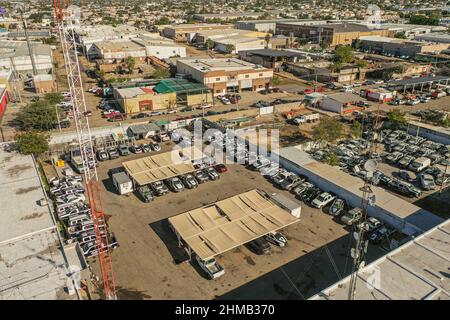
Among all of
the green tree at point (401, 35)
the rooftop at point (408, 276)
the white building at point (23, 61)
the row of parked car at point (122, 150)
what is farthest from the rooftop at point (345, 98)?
the green tree at point (401, 35)

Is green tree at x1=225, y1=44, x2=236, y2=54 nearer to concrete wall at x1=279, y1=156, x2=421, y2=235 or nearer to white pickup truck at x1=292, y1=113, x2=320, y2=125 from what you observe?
white pickup truck at x1=292, y1=113, x2=320, y2=125

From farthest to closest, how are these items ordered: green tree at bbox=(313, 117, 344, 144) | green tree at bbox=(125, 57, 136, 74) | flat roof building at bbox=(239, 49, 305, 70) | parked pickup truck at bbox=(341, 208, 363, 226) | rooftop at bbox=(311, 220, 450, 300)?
flat roof building at bbox=(239, 49, 305, 70)
green tree at bbox=(125, 57, 136, 74)
green tree at bbox=(313, 117, 344, 144)
parked pickup truck at bbox=(341, 208, 363, 226)
rooftop at bbox=(311, 220, 450, 300)

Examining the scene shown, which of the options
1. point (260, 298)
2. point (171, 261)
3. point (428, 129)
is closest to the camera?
point (260, 298)

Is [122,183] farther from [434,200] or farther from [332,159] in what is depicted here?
[434,200]

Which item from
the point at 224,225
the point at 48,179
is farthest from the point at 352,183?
the point at 48,179

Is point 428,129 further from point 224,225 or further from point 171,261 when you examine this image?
point 171,261

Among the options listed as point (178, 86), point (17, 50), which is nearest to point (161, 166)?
point (178, 86)

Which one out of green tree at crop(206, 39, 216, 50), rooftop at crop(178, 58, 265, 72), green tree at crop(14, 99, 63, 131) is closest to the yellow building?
rooftop at crop(178, 58, 265, 72)
